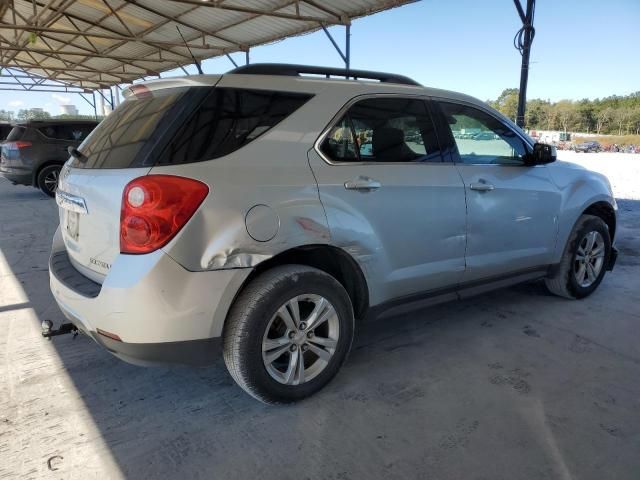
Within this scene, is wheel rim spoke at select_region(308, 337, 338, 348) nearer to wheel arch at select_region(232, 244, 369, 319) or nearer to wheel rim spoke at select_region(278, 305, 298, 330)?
wheel rim spoke at select_region(278, 305, 298, 330)

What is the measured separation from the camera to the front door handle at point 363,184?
8.25 feet

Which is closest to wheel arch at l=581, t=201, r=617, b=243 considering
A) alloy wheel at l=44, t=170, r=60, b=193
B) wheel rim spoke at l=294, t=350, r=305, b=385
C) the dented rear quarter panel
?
the dented rear quarter panel

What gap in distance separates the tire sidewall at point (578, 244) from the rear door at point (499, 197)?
35 centimetres

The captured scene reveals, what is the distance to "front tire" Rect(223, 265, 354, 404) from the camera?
224 centimetres

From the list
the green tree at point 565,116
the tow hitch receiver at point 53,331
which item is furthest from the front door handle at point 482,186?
the green tree at point 565,116

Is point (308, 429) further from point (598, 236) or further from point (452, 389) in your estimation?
point (598, 236)

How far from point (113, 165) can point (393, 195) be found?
1.51 metres

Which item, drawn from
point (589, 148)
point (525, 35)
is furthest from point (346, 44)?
point (589, 148)

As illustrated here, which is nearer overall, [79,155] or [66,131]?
[79,155]

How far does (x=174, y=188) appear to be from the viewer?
2.04m

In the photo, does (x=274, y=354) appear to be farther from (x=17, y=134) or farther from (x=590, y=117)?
(x=590, y=117)

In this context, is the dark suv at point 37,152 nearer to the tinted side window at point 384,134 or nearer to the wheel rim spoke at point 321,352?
the tinted side window at point 384,134

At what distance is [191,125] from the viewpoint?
2.19 m

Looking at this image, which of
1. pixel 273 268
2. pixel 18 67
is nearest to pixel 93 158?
pixel 273 268
